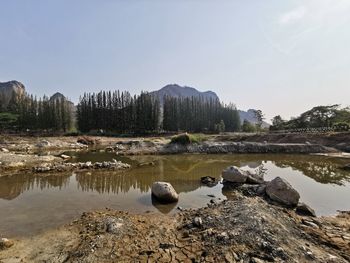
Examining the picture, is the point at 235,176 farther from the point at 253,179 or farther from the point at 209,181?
the point at 209,181

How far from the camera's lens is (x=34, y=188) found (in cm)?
1512

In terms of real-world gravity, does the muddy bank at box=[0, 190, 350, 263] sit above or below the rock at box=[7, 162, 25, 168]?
below

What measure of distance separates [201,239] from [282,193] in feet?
18.7

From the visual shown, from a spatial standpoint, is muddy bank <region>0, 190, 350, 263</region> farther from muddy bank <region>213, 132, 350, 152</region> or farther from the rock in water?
muddy bank <region>213, 132, 350, 152</region>

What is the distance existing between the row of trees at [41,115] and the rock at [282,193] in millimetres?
69502

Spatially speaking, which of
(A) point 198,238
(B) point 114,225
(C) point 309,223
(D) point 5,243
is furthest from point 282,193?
(D) point 5,243

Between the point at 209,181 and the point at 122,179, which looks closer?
the point at 209,181

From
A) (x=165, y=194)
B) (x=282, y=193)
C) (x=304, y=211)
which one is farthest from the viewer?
(x=165, y=194)

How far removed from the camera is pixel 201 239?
7387mm

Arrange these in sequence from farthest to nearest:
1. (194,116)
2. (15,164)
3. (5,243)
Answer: (194,116)
(15,164)
(5,243)

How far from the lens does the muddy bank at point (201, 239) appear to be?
653 cm

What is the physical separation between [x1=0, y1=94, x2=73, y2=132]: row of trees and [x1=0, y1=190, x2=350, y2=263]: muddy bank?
68845 millimetres

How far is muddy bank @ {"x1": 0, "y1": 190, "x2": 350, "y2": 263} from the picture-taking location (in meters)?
6.53

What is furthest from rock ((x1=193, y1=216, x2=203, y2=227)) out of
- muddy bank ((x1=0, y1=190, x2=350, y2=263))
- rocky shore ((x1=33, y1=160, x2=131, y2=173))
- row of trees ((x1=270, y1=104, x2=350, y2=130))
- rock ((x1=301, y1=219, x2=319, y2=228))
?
row of trees ((x1=270, y1=104, x2=350, y2=130))
